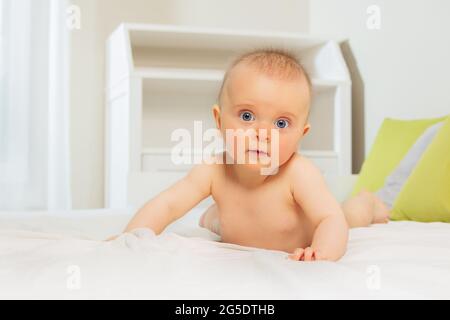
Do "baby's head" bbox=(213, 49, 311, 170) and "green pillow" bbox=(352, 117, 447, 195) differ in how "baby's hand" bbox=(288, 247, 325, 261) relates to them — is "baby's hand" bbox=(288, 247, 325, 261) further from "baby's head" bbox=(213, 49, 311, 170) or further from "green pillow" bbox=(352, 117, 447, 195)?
"green pillow" bbox=(352, 117, 447, 195)

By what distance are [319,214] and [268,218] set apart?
100 millimetres

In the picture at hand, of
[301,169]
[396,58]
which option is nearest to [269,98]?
[301,169]

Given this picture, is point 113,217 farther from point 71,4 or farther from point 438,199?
point 71,4

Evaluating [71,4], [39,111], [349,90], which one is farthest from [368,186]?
[71,4]

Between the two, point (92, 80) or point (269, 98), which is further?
point (92, 80)

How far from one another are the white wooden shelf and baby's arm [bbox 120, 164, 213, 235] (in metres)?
1.26

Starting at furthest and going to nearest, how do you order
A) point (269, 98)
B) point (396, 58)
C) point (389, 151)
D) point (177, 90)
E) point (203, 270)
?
point (177, 90), point (396, 58), point (389, 151), point (269, 98), point (203, 270)

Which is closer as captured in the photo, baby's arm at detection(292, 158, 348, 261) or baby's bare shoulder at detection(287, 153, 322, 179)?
baby's arm at detection(292, 158, 348, 261)

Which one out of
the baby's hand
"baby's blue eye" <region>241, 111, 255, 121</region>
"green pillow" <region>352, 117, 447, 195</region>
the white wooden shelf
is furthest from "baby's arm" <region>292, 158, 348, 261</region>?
the white wooden shelf

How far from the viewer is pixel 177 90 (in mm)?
2848

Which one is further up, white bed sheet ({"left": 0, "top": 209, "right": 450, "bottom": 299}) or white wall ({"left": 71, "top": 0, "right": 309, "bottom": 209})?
white wall ({"left": 71, "top": 0, "right": 309, "bottom": 209})

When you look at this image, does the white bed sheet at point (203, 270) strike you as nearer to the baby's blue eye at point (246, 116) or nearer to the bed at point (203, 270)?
the bed at point (203, 270)

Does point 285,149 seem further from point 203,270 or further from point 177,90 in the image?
point 177,90

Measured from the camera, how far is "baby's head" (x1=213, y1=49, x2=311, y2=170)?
913mm
